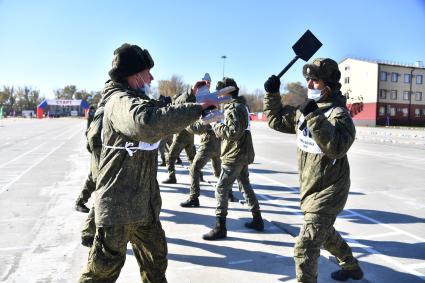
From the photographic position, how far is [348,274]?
3.97 meters

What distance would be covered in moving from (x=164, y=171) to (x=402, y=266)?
7.44m

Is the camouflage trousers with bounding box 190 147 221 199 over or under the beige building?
under

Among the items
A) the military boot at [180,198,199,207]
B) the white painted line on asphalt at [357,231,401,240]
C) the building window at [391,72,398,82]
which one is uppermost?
the building window at [391,72,398,82]

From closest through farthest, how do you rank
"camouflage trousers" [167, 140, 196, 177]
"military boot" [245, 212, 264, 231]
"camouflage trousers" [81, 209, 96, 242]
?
"camouflage trousers" [81, 209, 96, 242]
"military boot" [245, 212, 264, 231]
"camouflage trousers" [167, 140, 196, 177]

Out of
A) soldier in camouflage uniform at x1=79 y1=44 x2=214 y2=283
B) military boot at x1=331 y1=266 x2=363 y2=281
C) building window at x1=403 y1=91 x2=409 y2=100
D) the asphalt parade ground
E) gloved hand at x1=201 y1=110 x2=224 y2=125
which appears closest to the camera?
gloved hand at x1=201 y1=110 x2=224 y2=125

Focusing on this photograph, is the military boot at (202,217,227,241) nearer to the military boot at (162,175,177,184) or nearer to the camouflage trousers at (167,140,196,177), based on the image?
the camouflage trousers at (167,140,196,177)

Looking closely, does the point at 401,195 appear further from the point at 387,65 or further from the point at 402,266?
the point at 387,65

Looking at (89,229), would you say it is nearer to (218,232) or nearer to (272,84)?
(218,232)

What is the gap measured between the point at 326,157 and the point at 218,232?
236 centimetres

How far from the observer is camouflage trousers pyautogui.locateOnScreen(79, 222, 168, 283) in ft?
9.02

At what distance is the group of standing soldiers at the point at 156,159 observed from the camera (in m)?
2.46

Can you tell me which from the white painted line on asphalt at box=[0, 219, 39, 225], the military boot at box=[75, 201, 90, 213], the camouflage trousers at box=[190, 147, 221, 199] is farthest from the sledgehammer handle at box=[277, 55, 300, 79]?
the white painted line on asphalt at box=[0, 219, 39, 225]

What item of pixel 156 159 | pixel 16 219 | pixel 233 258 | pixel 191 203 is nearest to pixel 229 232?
pixel 233 258

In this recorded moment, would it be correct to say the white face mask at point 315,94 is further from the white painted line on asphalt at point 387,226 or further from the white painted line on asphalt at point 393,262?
the white painted line on asphalt at point 387,226
